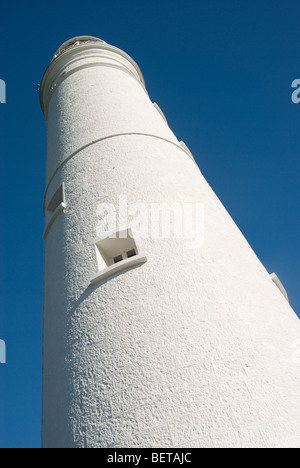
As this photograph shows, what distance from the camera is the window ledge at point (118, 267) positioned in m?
6.16

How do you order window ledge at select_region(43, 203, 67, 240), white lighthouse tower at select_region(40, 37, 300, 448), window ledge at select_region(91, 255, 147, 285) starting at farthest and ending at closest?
window ledge at select_region(43, 203, 67, 240), window ledge at select_region(91, 255, 147, 285), white lighthouse tower at select_region(40, 37, 300, 448)

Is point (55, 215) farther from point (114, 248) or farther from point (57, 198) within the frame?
point (114, 248)

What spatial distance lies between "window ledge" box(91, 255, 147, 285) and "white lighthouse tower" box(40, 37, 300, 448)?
2cm

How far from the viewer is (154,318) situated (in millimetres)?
5461

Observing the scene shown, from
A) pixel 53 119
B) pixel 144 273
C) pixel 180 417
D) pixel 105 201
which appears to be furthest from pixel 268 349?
pixel 53 119

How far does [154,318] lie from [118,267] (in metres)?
1.04

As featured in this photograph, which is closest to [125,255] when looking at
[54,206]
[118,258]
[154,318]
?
[118,258]

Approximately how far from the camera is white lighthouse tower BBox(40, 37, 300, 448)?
15.2 feet

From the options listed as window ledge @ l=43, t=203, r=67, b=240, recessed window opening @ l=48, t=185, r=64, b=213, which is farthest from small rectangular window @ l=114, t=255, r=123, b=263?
recessed window opening @ l=48, t=185, r=64, b=213

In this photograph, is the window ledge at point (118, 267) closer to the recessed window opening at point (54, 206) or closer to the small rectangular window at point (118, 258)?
the small rectangular window at point (118, 258)

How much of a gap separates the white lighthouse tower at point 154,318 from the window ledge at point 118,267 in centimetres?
2

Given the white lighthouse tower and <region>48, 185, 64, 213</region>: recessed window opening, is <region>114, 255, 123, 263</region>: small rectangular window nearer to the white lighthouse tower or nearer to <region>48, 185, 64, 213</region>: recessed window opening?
the white lighthouse tower
